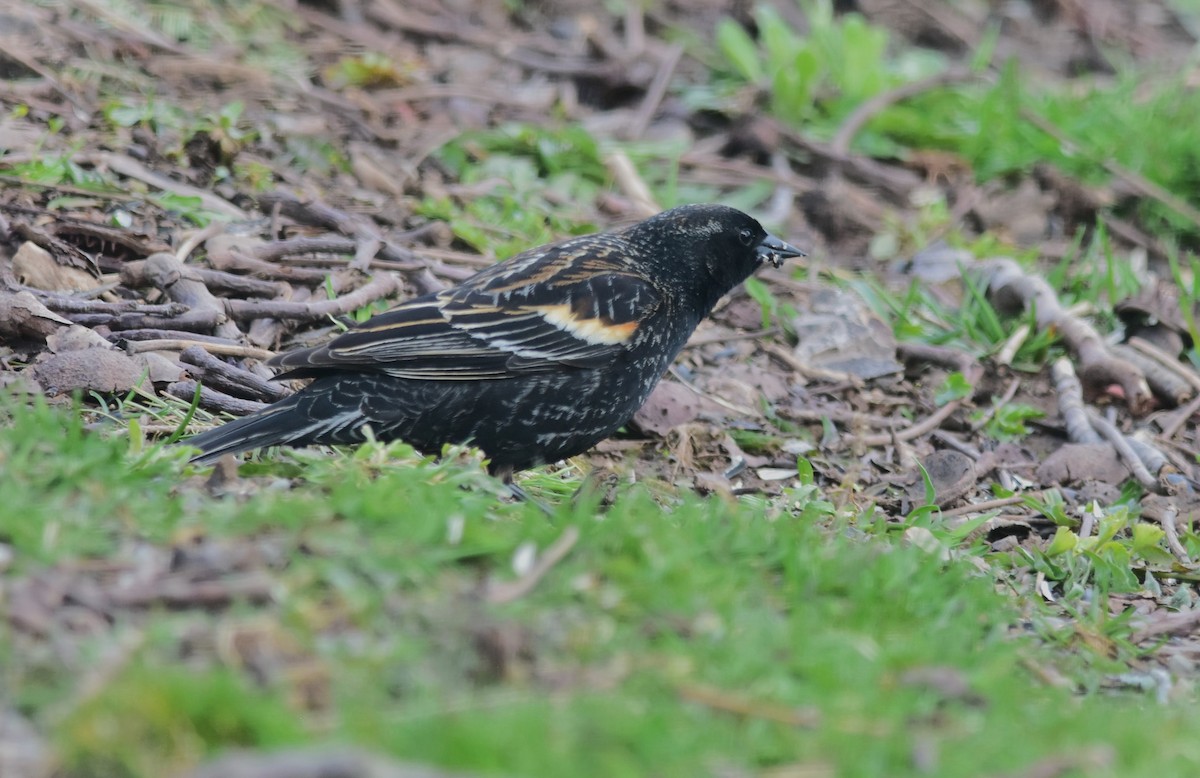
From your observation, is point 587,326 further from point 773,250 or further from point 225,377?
point 225,377

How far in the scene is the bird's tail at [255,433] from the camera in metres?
4.72

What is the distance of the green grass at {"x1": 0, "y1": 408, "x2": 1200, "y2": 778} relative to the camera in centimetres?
288

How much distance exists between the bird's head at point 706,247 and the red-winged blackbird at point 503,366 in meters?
0.24

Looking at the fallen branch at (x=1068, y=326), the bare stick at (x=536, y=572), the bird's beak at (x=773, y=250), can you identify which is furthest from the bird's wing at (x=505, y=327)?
the fallen branch at (x=1068, y=326)

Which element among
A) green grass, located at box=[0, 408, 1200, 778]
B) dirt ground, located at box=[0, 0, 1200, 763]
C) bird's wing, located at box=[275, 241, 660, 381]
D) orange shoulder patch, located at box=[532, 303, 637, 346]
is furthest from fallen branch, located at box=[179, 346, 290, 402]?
green grass, located at box=[0, 408, 1200, 778]

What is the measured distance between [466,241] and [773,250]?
5.91 ft

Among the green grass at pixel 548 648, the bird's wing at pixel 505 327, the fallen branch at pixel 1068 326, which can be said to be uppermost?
the green grass at pixel 548 648

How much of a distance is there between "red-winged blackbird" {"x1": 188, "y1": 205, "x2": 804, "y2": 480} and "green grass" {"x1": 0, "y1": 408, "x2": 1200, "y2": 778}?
0.90 m

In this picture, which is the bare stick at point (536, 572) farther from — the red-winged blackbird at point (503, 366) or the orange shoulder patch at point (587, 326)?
the orange shoulder patch at point (587, 326)

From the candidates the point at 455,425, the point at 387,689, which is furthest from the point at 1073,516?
the point at 387,689

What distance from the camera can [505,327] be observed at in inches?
216

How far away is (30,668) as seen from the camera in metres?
3.06

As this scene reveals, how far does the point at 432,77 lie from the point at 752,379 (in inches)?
143

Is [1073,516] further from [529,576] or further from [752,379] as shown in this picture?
[529,576]
